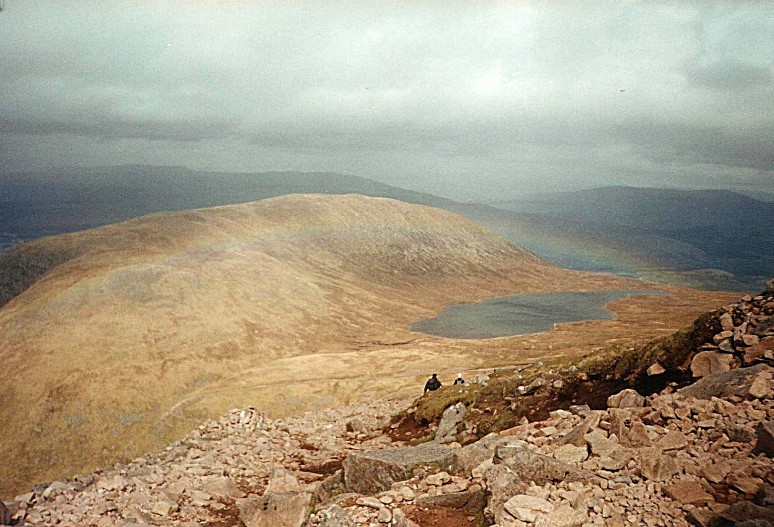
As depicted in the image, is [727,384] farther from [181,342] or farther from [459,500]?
[181,342]

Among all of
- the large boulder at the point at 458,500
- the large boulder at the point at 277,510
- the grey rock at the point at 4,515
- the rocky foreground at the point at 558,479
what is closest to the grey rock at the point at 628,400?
the rocky foreground at the point at 558,479

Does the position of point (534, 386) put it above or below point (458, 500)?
below

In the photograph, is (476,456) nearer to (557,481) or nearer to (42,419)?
(557,481)

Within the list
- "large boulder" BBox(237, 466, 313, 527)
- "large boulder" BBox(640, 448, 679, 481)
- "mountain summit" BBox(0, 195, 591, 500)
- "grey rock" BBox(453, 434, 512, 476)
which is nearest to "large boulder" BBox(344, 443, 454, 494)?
"grey rock" BBox(453, 434, 512, 476)

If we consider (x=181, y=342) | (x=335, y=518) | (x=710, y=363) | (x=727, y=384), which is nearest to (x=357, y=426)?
(x=335, y=518)

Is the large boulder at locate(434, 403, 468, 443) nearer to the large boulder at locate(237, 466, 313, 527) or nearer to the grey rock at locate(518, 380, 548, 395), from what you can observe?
the grey rock at locate(518, 380, 548, 395)
